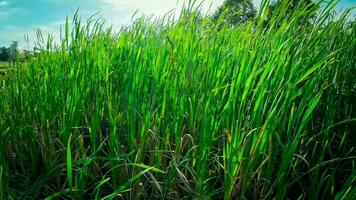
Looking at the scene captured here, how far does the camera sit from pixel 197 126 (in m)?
1.43

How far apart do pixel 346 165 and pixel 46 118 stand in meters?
1.23

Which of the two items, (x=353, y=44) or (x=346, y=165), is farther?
(x=353, y=44)

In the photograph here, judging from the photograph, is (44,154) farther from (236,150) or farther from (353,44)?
(353,44)

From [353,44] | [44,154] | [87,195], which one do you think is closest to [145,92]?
[87,195]

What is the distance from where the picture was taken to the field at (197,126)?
1136 mm

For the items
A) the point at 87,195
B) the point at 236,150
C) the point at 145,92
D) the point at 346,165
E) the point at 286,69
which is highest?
the point at 286,69

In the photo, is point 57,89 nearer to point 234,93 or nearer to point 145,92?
point 145,92

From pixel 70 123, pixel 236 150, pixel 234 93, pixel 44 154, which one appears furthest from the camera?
pixel 44 154

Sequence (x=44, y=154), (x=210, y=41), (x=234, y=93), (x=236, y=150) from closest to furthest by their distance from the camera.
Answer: (x=236, y=150) → (x=234, y=93) → (x=44, y=154) → (x=210, y=41)

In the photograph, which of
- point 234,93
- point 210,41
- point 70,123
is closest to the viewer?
point 234,93

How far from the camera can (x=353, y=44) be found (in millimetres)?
1590

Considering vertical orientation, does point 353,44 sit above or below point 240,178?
above

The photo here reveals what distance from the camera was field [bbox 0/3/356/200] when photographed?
1.14 meters

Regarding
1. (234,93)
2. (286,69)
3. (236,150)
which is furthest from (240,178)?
(286,69)
